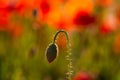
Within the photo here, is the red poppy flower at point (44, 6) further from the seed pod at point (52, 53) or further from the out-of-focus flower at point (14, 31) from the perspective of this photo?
the seed pod at point (52, 53)

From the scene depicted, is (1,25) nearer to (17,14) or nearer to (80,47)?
(17,14)

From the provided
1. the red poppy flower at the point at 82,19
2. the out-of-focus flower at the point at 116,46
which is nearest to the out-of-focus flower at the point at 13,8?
the red poppy flower at the point at 82,19

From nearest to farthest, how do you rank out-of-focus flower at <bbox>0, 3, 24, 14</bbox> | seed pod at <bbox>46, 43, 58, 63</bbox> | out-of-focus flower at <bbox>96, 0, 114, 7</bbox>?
seed pod at <bbox>46, 43, 58, 63</bbox> → out-of-focus flower at <bbox>0, 3, 24, 14</bbox> → out-of-focus flower at <bbox>96, 0, 114, 7</bbox>

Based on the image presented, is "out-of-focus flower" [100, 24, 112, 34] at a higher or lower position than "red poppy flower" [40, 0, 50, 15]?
lower

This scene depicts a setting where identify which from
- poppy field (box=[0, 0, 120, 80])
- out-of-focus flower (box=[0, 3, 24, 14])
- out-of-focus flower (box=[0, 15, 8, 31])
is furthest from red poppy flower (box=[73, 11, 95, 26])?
out-of-focus flower (box=[0, 15, 8, 31])

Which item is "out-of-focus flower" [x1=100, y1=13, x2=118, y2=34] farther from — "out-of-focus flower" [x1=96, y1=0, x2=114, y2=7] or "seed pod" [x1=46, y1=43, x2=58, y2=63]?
"seed pod" [x1=46, y1=43, x2=58, y2=63]

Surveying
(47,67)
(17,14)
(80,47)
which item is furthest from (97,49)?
(17,14)

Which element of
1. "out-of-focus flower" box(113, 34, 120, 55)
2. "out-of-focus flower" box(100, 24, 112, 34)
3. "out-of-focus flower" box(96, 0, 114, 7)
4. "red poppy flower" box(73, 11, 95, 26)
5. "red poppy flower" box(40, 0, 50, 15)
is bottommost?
"out-of-focus flower" box(113, 34, 120, 55)

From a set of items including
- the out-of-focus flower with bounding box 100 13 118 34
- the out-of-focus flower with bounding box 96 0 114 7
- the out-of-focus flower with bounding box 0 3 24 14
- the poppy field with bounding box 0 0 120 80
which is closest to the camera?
the poppy field with bounding box 0 0 120 80

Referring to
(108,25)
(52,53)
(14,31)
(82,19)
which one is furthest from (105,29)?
(52,53)
